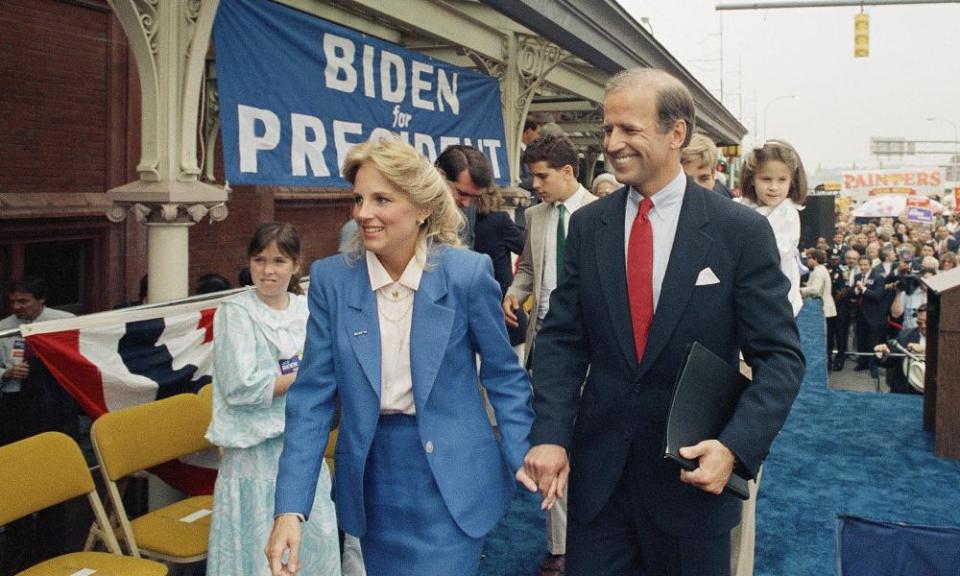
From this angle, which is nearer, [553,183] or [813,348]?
[553,183]

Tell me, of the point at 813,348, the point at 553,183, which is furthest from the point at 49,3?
the point at 813,348

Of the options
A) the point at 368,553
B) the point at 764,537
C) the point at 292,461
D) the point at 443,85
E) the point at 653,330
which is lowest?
the point at 764,537

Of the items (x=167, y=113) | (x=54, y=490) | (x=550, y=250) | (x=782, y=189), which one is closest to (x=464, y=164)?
(x=550, y=250)

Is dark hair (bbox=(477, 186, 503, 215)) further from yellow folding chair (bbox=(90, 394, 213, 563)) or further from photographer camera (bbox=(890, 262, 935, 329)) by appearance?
photographer camera (bbox=(890, 262, 935, 329))

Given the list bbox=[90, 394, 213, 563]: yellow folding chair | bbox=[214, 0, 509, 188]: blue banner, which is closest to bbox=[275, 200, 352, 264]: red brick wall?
bbox=[214, 0, 509, 188]: blue banner

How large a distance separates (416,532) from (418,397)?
1.25 ft

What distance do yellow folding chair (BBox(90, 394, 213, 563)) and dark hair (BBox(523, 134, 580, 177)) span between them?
206cm

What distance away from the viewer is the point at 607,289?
2.36 metres

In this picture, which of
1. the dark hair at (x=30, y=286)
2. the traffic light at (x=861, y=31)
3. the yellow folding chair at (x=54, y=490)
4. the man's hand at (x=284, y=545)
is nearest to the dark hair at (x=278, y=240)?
the yellow folding chair at (x=54, y=490)

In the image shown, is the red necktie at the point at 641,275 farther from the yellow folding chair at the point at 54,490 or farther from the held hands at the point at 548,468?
the yellow folding chair at the point at 54,490

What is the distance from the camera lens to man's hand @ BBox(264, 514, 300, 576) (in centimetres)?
223

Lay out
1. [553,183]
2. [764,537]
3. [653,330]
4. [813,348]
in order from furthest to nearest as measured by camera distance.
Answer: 1. [813,348]
2. [764,537]
3. [553,183]
4. [653,330]

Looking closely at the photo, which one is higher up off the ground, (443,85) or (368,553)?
(443,85)

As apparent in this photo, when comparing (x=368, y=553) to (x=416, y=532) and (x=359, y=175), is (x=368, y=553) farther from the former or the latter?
(x=359, y=175)
